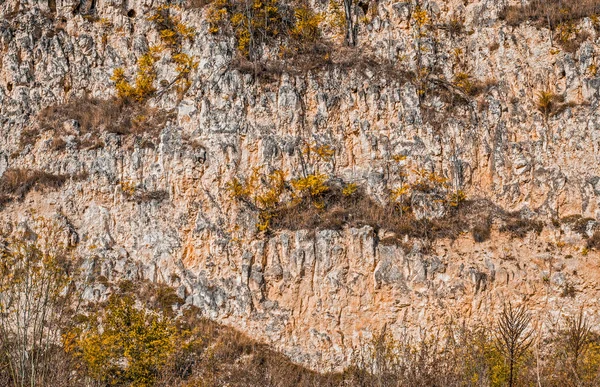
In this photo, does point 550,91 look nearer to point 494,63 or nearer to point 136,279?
point 494,63

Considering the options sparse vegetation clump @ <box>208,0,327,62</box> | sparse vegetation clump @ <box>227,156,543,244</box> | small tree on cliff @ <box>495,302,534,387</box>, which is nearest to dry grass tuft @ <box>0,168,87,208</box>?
sparse vegetation clump @ <box>227,156,543,244</box>

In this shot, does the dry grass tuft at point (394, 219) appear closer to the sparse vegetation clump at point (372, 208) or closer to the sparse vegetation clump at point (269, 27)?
the sparse vegetation clump at point (372, 208)

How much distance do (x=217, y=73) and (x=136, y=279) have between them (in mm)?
8440

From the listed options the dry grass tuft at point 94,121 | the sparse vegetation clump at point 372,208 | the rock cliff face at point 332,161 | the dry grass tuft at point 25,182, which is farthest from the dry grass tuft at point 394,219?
the dry grass tuft at point 25,182

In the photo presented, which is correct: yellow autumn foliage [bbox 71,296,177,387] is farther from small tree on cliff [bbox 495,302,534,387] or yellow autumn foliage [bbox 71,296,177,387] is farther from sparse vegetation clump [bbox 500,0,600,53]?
sparse vegetation clump [bbox 500,0,600,53]

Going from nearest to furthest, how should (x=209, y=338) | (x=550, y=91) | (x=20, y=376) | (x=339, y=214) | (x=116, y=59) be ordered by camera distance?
(x=20, y=376)
(x=209, y=338)
(x=339, y=214)
(x=550, y=91)
(x=116, y=59)

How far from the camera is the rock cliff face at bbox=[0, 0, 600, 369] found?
1725 cm

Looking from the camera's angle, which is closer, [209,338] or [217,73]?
[209,338]

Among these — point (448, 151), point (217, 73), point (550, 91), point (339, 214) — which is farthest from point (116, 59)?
point (550, 91)

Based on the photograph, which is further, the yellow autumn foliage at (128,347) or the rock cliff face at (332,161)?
the rock cliff face at (332,161)

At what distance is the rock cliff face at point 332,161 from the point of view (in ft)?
56.6

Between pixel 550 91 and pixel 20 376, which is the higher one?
pixel 550 91

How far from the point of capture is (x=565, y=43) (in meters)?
20.2

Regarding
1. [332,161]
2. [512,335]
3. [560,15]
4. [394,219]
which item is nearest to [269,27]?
[332,161]
